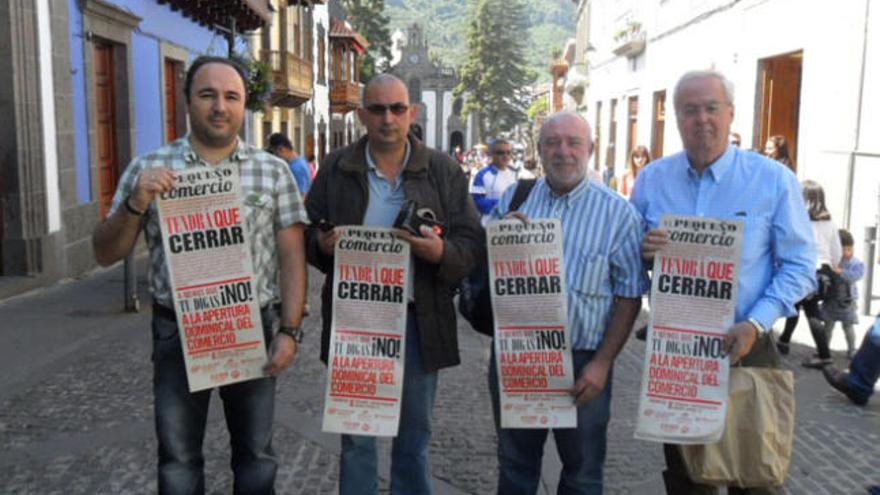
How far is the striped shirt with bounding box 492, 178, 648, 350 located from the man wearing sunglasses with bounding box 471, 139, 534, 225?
233 inches

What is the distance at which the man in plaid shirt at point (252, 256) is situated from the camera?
269 cm

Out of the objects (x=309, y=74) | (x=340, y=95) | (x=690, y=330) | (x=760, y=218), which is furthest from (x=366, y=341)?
(x=340, y=95)

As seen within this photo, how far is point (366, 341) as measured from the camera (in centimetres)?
297

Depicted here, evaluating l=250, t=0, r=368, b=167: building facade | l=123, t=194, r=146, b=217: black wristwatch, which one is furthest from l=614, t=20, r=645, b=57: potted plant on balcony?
l=123, t=194, r=146, b=217: black wristwatch

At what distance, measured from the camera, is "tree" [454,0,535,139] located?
8581cm

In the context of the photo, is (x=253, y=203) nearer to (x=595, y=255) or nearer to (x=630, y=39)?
(x=595, y=255)

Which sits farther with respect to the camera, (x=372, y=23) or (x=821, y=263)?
(x=372, y=23)

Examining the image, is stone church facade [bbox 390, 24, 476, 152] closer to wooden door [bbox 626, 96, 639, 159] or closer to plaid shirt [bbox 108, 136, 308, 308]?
wooden door [bbox 626, 96, 639, 159]

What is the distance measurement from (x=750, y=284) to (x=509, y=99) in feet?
281

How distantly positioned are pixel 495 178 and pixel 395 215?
19.8ft

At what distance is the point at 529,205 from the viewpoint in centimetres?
297

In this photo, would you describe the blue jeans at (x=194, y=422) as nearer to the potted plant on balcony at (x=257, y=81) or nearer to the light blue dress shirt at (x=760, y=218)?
the light blue dress shirt at (x=760, y=218)

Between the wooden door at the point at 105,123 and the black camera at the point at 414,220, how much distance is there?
9493 millimetres

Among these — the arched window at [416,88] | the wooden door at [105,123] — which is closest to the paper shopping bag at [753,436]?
the wooden door at [105,123]
